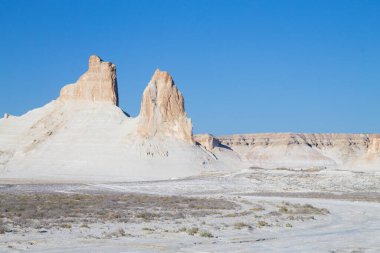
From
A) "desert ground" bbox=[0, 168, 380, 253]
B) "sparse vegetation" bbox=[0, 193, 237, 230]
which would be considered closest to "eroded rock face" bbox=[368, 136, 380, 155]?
"desert ground" bbox=[0, 168, 380, 253]

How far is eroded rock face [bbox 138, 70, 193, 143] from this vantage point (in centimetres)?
9619

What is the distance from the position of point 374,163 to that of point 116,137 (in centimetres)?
4080

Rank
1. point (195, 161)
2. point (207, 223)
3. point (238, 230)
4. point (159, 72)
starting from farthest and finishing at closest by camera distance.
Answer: point (159, 72), point (195, 161), point (207, 223), point (238, 230)

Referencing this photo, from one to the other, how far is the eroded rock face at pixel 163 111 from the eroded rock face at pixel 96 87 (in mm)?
6220


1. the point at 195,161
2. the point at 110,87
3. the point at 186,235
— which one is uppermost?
the point at 110,87

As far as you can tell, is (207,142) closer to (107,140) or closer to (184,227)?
(107,140)

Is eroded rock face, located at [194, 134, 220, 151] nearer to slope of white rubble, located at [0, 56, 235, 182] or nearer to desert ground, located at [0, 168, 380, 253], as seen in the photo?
slope of white rubble, located at [0, 56, 235, 182]

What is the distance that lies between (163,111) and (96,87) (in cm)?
1200

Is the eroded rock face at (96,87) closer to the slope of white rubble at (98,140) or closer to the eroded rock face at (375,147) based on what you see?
the slope of white rubble at (98,140)

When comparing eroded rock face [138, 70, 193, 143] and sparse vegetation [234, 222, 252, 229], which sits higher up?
eroded rock face [138, 70, 193, 143]

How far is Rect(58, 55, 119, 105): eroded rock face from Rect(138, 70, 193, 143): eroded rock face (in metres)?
6.22

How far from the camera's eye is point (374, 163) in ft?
348

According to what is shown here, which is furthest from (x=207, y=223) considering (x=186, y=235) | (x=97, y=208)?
(x=97, y=208)

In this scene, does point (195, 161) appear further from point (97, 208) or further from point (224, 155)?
point (97, 208)
